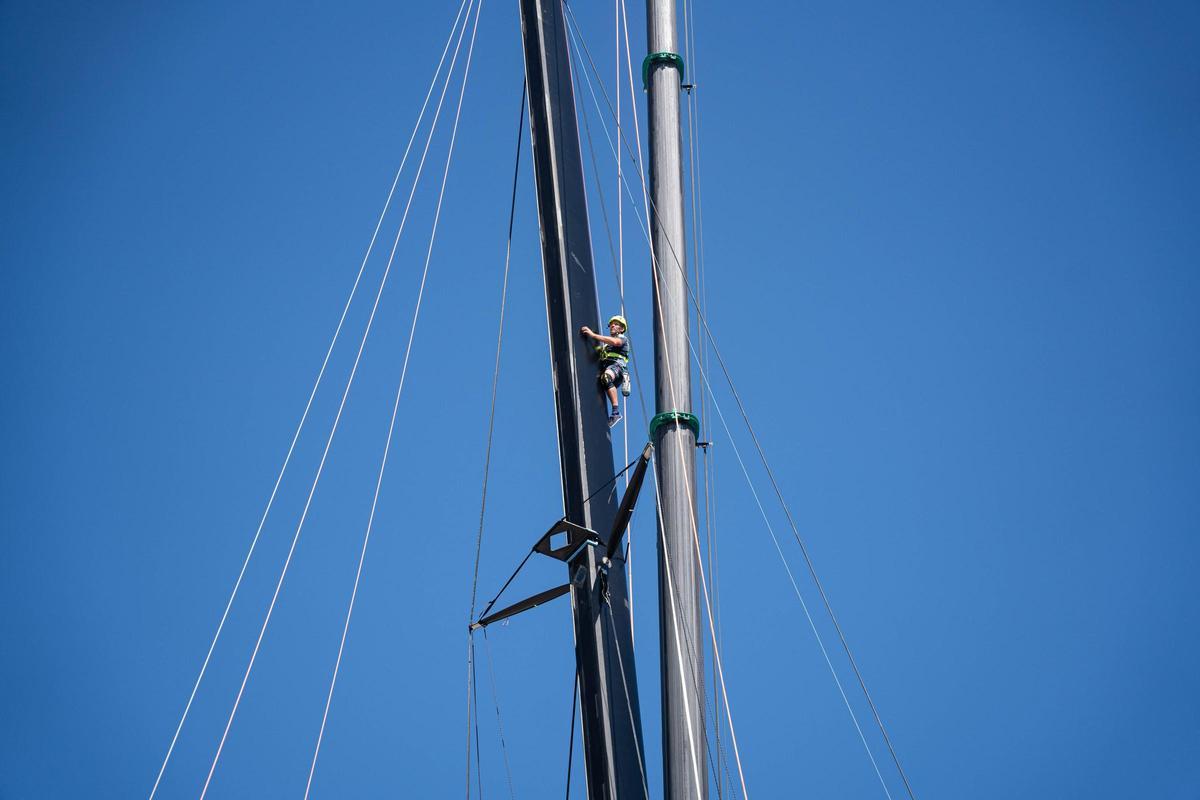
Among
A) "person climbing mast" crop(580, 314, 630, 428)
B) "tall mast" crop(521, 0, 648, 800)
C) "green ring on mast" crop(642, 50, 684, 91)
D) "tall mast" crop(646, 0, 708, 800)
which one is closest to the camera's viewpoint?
"tall mast" crop(521, 0, 648, 800)

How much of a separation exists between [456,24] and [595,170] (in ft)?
11.0

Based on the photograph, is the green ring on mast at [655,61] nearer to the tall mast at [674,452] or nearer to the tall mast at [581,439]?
the tall mast at [674,452]

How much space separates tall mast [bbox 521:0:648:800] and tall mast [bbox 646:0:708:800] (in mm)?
340

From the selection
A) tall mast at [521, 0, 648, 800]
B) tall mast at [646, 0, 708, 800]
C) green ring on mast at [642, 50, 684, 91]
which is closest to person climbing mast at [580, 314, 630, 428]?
tall mast at [521, 0, 648, 800]

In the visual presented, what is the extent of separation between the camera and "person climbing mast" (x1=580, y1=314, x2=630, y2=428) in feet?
30.0

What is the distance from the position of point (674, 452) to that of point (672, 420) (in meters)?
0.25

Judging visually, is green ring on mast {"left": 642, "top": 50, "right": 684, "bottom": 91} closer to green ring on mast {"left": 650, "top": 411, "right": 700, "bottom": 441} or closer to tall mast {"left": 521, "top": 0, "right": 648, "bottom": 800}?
tall mast {"left": 521, "top": 0, "right": 648, "bottom": 800}

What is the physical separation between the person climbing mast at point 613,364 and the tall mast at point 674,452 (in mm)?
275

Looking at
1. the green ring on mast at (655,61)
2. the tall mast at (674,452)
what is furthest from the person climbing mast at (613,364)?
the green ring on mast at (655,61)

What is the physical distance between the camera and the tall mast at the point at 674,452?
8125 millimetres

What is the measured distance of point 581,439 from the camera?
865 centimetres

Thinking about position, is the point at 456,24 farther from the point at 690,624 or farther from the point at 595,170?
the point at 690,624

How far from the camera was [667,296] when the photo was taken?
10.1 meters

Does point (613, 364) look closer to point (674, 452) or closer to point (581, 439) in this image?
point (674, 452)
